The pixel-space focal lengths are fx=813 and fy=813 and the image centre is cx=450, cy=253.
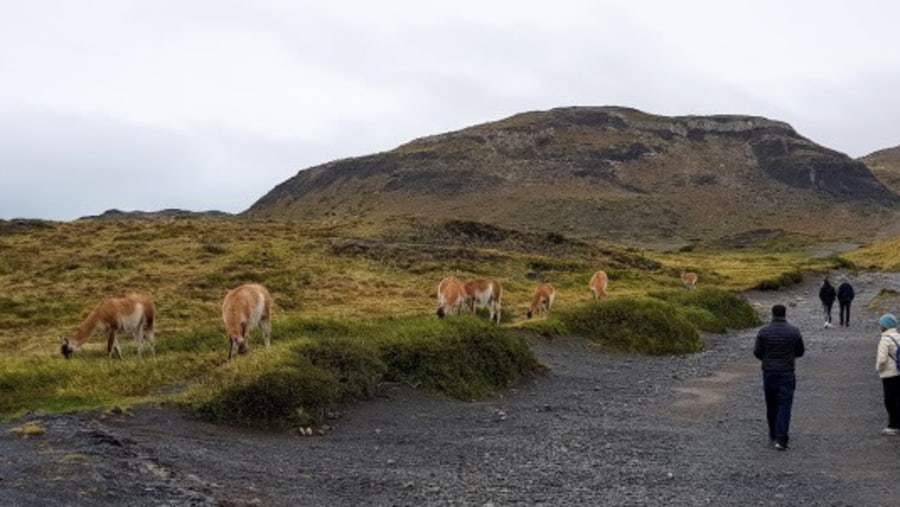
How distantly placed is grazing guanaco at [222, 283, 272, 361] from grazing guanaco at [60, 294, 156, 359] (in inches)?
141

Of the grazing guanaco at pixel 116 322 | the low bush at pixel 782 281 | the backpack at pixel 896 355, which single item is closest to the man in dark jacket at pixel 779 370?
the backpack at pixel 896 355

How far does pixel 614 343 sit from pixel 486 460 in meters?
15.6

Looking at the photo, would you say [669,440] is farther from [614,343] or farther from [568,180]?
[568,180]

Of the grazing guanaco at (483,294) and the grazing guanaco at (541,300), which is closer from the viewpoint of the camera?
the grazing guanaco at (483,294)

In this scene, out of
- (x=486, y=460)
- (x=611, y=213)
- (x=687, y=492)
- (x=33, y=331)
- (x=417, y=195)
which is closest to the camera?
(x=687, y=492)

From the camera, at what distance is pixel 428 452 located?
14.1 meters

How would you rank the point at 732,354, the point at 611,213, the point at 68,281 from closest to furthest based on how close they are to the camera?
the point at 732,354
the point at 68,281
the point at 611,213

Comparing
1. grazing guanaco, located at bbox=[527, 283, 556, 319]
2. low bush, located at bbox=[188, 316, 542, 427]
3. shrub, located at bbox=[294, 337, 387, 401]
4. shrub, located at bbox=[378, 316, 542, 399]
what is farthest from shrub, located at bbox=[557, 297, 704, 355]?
shrub, located at bbox=[294, 337, 387, 401]

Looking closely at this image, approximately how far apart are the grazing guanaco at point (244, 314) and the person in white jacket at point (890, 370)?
13.1 metres

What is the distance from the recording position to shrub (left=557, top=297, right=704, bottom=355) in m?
28.5

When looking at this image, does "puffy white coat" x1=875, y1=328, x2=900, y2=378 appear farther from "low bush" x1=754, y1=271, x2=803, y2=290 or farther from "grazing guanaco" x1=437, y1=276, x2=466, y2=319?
"low bush" x1=754, y1=271, x2=803, y2=290

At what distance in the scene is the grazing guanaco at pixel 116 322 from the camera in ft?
70.8

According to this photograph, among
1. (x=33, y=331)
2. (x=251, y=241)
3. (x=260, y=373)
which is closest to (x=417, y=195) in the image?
(x=251, y=241)

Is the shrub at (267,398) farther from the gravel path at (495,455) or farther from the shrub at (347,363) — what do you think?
the shrub at (347,363)
